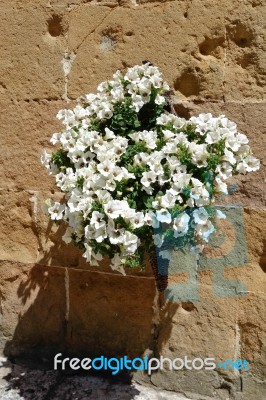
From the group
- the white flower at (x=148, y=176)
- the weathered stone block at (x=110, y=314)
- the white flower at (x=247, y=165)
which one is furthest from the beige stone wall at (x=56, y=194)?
the white flower at (x=148, y=176)

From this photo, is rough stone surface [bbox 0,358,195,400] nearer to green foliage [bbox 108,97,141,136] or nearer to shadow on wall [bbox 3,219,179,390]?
shadow on wall [bbox 3,219,179,390]

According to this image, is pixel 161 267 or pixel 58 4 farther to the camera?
pixel 58 4

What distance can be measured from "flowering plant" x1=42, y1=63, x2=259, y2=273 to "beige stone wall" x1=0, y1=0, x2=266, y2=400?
0.42 meters

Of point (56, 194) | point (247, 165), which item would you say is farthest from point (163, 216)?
point (56, 194)

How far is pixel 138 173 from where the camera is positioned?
81.8 inches

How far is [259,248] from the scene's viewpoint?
2.54m

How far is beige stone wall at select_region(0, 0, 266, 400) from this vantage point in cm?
254

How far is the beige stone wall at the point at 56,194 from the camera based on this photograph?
8.34 feet

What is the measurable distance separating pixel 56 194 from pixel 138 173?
2.97ft

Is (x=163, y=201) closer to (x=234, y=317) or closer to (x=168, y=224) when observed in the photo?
(x=168, y=224)

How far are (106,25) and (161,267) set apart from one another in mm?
1309

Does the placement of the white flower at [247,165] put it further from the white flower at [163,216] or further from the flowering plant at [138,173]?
the white flower at [163,216]

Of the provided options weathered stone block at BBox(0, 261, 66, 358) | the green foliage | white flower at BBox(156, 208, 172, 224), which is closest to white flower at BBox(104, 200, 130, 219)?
white flower at BBox(156, 208, 172, 224)

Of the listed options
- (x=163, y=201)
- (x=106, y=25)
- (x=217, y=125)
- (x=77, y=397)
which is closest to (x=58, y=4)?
(x=106, y=25)
